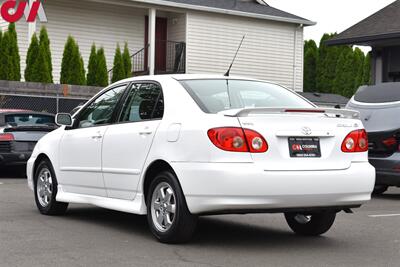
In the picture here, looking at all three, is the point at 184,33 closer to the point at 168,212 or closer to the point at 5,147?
the point at 5,147

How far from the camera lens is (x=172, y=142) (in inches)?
284

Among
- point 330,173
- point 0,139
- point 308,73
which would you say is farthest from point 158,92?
point 308,73

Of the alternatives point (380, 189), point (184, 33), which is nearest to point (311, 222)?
point (380, 189)

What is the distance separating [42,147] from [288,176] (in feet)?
12.4

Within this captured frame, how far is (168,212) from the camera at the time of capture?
7289 millimetres

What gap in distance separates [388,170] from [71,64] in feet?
49.8

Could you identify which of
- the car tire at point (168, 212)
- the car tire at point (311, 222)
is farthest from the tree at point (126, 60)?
the car tire at point (168, 212)

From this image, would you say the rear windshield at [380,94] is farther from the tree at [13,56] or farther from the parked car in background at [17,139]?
the tree at [13,56]

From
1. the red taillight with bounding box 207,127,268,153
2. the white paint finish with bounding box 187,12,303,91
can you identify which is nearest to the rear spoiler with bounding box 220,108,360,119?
the red taillight with bounding box 207,127,268,153

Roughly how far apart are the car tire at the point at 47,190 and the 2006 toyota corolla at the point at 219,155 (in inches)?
31.2

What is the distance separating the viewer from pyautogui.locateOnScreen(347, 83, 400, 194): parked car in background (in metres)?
12.1

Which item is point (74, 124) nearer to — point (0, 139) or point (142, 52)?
point (0, 139)

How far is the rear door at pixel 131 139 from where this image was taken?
7664 millimetres

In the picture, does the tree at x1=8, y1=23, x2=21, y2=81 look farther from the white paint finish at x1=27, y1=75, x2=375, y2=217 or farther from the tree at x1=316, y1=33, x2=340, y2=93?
the tree at x1=316, y1=33, x2=340, y2=93
